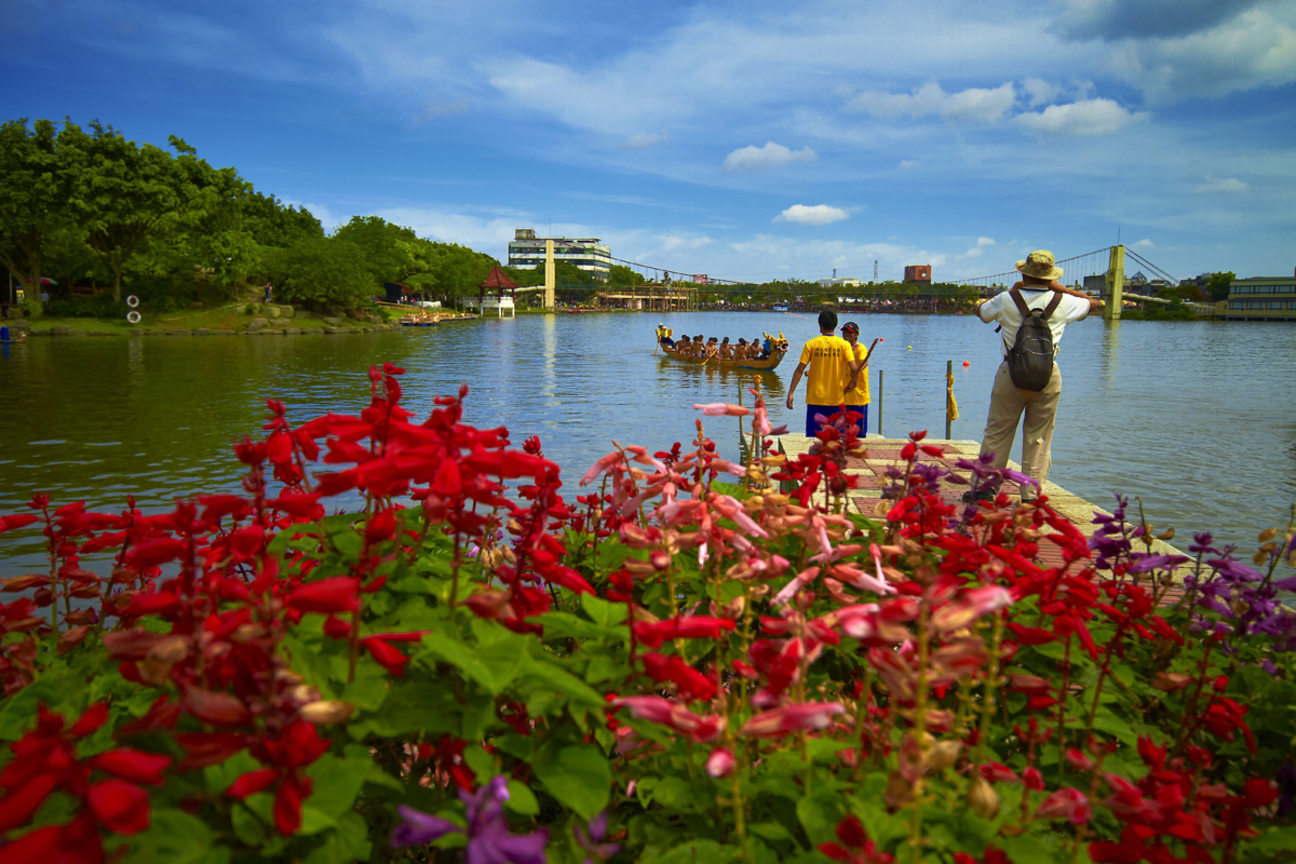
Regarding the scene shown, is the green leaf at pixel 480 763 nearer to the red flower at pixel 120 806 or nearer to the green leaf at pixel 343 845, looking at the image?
the green leaf at pixel 343 845

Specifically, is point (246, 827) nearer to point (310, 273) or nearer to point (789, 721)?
point (789, 721)

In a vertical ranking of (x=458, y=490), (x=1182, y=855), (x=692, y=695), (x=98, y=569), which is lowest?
(x=98, y=569)

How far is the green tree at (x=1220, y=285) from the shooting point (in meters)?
112

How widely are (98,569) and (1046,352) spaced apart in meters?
7.86

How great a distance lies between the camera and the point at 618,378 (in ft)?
89.9

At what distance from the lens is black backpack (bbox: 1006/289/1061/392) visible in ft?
17.2

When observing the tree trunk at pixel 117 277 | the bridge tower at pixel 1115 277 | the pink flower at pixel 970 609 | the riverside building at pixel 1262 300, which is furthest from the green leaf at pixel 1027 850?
the riverside building at pixel 1262 300

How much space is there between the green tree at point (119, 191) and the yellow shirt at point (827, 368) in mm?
41581

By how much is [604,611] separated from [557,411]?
17.2 meters

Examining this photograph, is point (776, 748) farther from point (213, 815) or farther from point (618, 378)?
point (618, 378)

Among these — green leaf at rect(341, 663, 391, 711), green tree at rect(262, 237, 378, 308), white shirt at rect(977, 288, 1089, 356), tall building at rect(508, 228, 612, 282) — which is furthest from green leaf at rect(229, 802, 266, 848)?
tall building at rect(508, 228, 612, 282)

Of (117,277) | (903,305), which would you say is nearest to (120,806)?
(117,277)

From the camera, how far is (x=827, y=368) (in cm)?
651

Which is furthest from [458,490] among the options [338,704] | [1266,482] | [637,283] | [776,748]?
[637,283]
